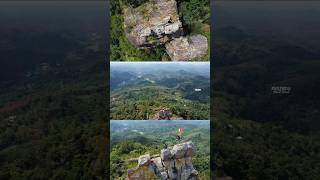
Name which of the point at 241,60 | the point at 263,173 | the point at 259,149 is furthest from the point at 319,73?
the point at 263,173

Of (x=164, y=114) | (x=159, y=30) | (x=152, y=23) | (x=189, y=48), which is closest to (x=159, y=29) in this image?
(x=159, y=30)

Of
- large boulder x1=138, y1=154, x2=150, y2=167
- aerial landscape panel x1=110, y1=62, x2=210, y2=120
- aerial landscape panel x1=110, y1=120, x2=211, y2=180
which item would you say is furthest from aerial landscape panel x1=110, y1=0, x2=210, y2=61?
large boulder x1=138, y1=154, x2=150, y2=167

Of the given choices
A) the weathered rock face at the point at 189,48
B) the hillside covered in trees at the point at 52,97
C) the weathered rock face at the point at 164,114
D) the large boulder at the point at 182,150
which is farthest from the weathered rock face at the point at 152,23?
the hillside covered in trees at the point at 52,97

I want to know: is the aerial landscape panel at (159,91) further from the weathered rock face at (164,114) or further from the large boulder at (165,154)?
the large boulder at (165,154)

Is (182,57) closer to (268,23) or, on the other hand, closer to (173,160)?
(173,160)

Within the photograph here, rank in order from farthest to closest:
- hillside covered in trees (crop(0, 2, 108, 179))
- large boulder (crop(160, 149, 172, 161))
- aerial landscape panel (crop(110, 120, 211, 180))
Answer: hillside covered in trees (crop(0, 2, 108, 179)) → large boulder (crop(160, 149, 172, 161)) → aerial landscape panel (crop(110, 120, 211, 180))

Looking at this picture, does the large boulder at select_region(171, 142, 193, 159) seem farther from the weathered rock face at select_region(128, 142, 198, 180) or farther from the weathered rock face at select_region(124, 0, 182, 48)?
the weathered rock face at select_region(124, 0, 182, 48)

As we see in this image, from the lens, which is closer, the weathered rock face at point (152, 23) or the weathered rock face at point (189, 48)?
the weathered rock face at point (189, 48)

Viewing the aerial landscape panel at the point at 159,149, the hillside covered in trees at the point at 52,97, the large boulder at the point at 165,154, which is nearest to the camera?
the aerial landscape panel at the point at 159,149
